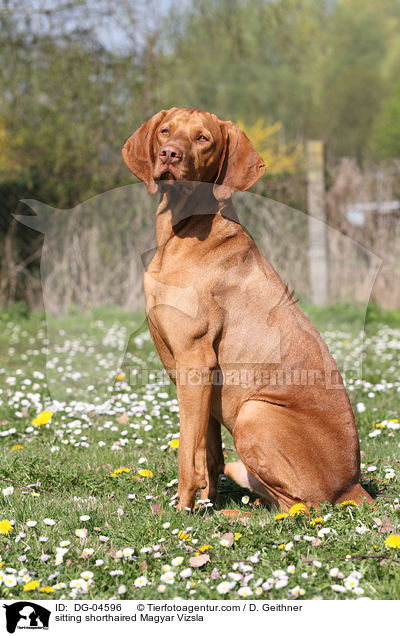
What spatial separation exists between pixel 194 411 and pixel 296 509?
71cm

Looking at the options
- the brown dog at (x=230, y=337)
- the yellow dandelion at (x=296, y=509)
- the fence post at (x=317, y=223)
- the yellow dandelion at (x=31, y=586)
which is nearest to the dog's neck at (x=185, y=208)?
the brown dog at (x=230, y=337)

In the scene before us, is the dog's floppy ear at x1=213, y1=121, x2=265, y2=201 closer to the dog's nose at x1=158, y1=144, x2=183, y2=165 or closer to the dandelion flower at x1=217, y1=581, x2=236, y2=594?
the dog's nose at x1=158, y1=144, x2=183, y2=165

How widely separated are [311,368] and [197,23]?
71.1 feet

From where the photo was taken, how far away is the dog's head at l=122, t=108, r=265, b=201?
2.97 meters

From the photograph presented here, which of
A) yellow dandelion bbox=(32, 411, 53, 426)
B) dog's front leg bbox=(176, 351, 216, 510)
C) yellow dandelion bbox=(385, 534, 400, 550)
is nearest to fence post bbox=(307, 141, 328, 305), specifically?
yellow dandelion bbox=(32, 411, 53, 426)

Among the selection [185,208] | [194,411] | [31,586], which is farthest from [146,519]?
[185,208]

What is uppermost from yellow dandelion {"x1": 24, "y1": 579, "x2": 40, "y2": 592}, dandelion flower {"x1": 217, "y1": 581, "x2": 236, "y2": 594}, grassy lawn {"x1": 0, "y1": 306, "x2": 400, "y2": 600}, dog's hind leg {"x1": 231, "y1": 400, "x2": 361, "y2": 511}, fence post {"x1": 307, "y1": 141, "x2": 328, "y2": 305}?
fence post {"x1": 307, "y1": 141, "x2": 328, "y2": 305}

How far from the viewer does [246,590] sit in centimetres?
239

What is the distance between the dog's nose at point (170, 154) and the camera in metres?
2.83

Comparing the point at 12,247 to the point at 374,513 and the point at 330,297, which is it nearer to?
the point at 330,297

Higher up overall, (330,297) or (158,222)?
(158,222)

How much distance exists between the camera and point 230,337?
3.08 metres

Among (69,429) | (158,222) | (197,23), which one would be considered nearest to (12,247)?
(69,429)
